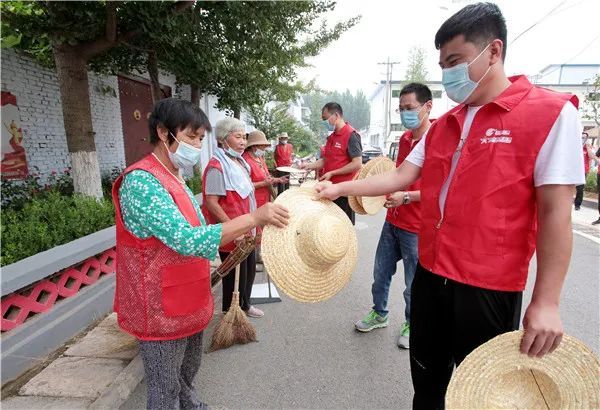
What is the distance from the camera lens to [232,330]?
295 centimetres

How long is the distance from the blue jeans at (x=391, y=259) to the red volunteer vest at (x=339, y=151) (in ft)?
4.34

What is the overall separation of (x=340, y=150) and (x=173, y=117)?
2.84 meters

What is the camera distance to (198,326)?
1.76 metres

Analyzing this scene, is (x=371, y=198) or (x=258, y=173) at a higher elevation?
(x=258, y=173)

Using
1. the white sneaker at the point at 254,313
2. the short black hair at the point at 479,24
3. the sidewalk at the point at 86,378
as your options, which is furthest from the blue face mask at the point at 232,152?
the short black hair at the point at 479,24

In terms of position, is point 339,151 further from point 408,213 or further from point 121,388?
point 121,388

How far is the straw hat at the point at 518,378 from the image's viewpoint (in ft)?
3.78

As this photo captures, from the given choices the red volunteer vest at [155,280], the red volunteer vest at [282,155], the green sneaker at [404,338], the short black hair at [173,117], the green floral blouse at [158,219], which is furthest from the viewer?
the red volunteer vest at [282,155]

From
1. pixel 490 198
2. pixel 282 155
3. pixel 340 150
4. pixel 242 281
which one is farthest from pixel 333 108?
pixel 282 155

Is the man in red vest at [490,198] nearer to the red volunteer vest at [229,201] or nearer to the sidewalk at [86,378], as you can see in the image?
the red volunteer vest at [229,201]

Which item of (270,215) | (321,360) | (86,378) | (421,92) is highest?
(421,92)

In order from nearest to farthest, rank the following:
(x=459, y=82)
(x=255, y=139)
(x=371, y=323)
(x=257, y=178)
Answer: (x=459, y=82)
(x=371, y=323)
(x=257, y=178)
(x=255, y=139)

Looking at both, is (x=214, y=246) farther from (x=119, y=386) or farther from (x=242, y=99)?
(x=242, y=99)

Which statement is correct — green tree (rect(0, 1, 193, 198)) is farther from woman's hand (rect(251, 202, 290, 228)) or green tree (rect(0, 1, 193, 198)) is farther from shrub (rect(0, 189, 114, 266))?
woman's hand (rect(251, 202, 290, 228))
